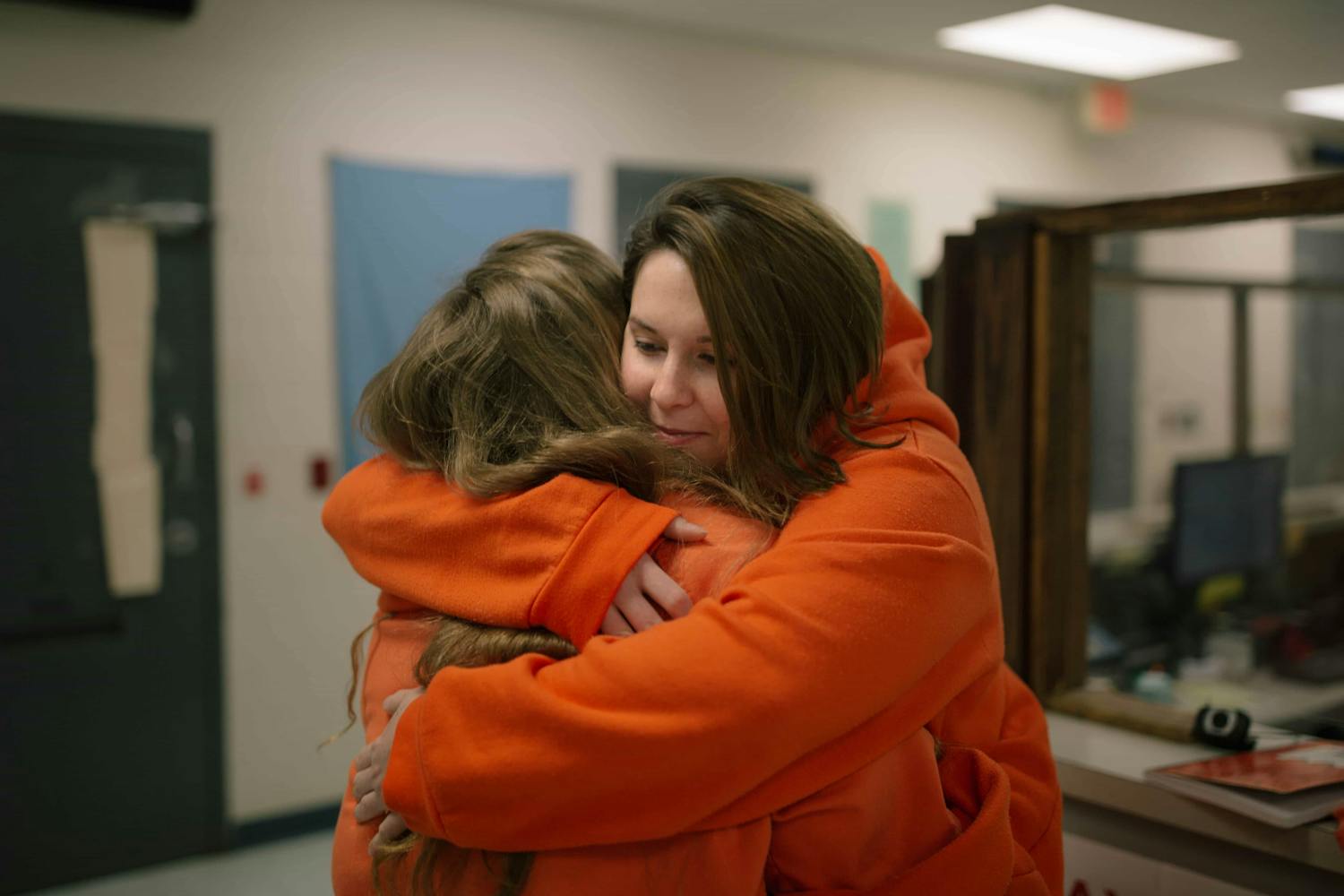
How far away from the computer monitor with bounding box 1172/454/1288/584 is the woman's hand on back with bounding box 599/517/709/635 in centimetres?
258

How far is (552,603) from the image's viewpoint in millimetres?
992

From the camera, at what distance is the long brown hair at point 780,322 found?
1.03 meters

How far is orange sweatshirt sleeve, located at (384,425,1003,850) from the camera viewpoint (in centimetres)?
89

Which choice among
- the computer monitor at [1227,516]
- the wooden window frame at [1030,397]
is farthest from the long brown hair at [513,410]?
the computer monitor at [1227,516]

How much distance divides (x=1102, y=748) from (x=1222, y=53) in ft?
12.3

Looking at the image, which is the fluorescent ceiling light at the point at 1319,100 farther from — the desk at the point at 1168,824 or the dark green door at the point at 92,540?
the dark green door at the point at 92,540

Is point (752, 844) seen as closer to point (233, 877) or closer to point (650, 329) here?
point (650, 329)

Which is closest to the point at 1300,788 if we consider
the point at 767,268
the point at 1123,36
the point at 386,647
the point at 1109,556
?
the point at 767,268

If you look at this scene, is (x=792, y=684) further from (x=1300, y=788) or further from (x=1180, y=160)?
(x=1180, y=160)

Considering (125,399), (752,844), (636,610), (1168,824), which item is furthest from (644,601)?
(125,399)

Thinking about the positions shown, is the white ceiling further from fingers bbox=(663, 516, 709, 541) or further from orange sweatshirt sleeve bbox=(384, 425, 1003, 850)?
orange sweatshirt sleeve bbox=(384, 425, 1003, 850)

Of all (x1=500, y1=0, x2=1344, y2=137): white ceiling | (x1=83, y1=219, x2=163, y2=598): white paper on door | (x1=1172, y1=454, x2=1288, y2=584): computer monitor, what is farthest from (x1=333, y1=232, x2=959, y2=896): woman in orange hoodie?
(x1=500, y1=0, x2=1344, y2=137): white ceiling

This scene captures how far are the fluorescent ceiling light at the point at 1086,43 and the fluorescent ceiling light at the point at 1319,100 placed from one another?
3.12 ft

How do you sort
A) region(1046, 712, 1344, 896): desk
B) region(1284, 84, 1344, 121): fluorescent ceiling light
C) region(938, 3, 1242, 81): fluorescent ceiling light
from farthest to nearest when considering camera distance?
region(1284, 84, 1344, 121): fluorescent ceiling light → region(938, 3, 1242, 81): fluorescent ceiling light → region(1046, 712, 1344, 896): desk
